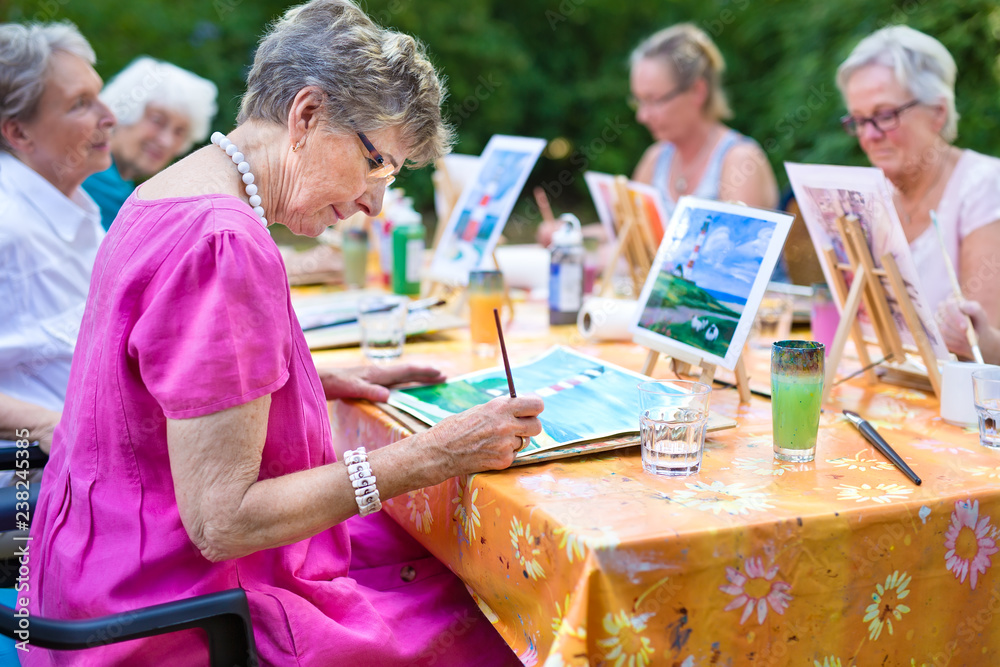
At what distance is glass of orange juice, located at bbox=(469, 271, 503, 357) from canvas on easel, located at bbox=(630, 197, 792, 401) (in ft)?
1.53

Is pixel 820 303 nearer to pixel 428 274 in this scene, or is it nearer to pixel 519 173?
pixel 519 173

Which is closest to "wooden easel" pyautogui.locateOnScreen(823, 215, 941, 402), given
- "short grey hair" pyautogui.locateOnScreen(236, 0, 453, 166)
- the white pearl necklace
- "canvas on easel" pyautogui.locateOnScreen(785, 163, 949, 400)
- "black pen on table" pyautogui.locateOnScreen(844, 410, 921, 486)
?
"canvas on easel" pyautogui.locateOnScreen(785, 163, 949, 400)

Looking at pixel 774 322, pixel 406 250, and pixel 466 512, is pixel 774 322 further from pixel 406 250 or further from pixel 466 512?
pixel 466 512

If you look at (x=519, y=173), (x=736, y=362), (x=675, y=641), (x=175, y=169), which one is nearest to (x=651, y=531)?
(x=675, y=641)

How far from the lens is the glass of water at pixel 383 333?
6.89ft

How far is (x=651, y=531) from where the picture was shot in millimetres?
1053

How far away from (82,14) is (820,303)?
7.13m

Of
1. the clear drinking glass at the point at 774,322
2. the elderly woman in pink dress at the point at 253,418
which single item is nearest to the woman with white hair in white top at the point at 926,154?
the clear drinking glass at the point at 774,322

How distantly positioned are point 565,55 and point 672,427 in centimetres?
937

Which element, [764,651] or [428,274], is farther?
[428,274]

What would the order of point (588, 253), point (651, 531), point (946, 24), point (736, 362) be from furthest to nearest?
point (946, 24)
point (588, 253)
point (736, 362)
point (651, 531)

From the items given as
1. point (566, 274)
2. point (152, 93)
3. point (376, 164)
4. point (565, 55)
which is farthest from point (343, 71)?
point (565, 55)

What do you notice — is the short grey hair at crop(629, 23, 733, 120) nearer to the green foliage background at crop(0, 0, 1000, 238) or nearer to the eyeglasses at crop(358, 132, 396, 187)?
the green foliage background at crop(0, 0, 1000, 238)

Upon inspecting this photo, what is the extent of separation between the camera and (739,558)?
1.07 m
